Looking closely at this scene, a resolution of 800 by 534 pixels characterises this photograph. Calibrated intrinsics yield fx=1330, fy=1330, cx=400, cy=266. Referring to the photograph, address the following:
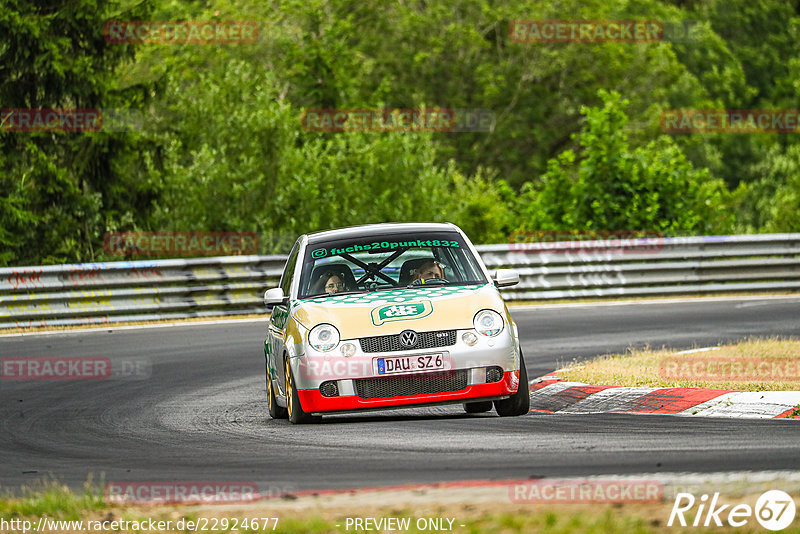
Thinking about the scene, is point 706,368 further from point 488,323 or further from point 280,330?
point 280,330

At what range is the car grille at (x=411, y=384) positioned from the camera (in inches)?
367

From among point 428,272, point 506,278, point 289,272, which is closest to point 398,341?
point 428,272

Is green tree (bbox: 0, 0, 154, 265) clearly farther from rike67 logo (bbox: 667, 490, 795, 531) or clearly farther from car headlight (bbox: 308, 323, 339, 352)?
rike67 logo (bbox: 667, 490, 795, 531)

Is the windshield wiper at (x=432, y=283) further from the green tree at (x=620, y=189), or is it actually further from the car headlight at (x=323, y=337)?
the green tree at (x=620, y=189)

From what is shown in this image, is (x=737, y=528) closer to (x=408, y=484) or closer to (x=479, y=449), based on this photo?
(x=408, y=484)

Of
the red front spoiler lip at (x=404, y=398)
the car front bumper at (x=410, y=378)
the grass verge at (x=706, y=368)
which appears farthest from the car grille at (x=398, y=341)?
the grass verge at (x=706, y=368)

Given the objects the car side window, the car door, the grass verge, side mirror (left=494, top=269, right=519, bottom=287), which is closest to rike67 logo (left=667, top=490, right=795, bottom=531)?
the grass verge

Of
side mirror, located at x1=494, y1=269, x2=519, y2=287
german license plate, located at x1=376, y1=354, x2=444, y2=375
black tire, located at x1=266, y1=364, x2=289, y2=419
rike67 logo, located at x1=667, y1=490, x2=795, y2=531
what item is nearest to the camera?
rike67 logo, located at x1=667, y1=490, x2=795, y2=531

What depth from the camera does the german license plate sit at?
9297 millimetres

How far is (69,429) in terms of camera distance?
33.5ft

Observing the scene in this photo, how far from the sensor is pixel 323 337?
31.2 ft

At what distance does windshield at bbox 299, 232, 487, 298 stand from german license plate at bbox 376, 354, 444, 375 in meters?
1.03

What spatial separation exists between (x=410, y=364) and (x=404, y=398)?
246mm

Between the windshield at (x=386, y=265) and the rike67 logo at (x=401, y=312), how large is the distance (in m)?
0.65
